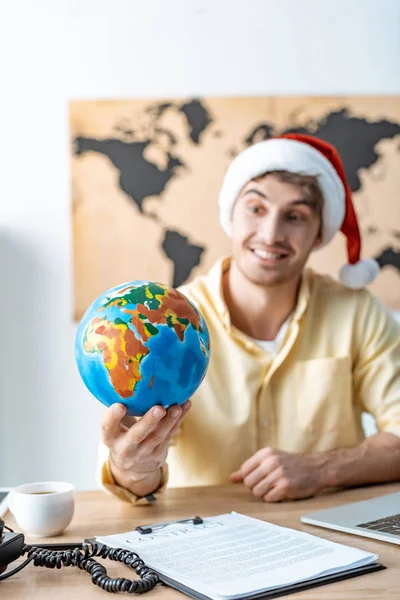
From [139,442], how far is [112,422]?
0.09 meters

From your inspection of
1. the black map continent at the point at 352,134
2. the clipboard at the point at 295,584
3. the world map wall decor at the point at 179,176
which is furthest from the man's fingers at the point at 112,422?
the black map continent at the point at 352,134

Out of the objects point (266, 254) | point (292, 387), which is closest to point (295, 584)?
point (292, 387)

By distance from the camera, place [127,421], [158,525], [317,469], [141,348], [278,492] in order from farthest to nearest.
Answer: [317,469] < [278,492] < [127,421] < [158,525] < [141,348]

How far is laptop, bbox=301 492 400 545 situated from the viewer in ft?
4.39

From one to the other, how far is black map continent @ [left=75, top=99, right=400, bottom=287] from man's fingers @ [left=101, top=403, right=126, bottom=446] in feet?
7.20

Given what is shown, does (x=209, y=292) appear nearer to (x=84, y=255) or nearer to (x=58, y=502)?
(x=58, y=502)

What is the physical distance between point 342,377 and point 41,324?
1904 millimetres

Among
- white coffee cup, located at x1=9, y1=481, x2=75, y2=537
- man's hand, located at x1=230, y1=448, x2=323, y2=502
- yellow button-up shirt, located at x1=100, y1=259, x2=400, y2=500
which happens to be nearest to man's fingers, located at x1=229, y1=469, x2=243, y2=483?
man's hand, located at x1=230, y1=448, x2=323, y2=502

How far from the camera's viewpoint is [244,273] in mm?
2193

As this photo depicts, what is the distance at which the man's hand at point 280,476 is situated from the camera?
1.66 meters

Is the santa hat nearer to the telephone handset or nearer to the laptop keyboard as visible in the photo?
the laptop keyboard

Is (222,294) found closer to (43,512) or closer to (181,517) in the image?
(181,517)

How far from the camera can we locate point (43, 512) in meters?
1.38

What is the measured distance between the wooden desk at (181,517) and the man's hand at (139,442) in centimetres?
6
